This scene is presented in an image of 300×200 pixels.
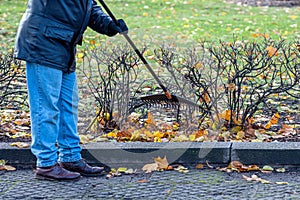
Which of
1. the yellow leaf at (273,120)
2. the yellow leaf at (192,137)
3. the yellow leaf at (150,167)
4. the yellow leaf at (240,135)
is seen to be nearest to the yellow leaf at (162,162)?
the yellow leaf at (150,167)

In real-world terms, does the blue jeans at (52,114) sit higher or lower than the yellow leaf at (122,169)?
higher

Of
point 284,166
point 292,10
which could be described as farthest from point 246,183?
point 292,10

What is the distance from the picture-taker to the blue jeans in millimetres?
5133

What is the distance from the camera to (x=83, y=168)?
5383 millimetres

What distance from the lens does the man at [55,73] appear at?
504 centimetres

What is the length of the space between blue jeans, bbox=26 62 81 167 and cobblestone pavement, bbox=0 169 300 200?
0.24m

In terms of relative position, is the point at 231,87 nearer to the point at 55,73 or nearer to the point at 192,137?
the point at 192,137

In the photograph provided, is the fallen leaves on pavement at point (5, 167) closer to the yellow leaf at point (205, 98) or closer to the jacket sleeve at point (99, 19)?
the jacket sleeve at point (99, 19)

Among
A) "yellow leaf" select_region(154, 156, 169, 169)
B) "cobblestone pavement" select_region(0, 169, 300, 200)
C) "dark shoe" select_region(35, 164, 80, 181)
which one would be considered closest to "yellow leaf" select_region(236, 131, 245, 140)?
"cobblestone pavement" select_region(0, 169, 300, 200)

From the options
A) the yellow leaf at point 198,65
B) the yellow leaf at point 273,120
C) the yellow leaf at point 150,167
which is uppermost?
the yellow leaf at point 198,65

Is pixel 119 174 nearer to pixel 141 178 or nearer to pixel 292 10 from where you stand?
pixel 141 178

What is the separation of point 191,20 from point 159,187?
34.6 feet

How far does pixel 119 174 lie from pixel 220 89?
1.36 m

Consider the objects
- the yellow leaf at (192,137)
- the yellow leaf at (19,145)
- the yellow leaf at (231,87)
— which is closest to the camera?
the yellow leaf at (19,145)
